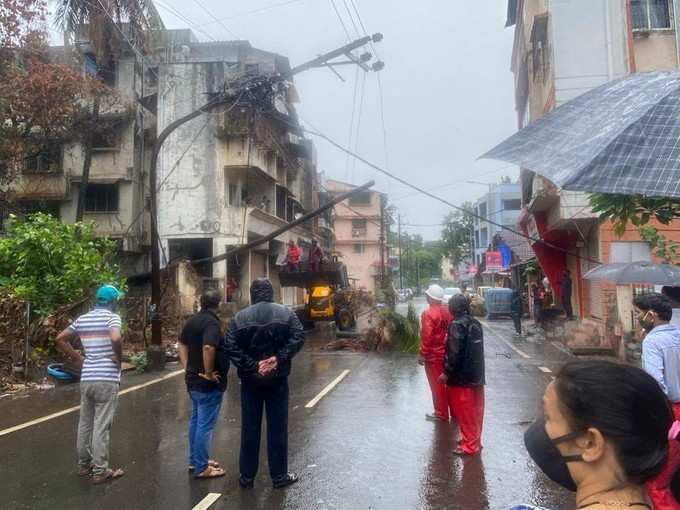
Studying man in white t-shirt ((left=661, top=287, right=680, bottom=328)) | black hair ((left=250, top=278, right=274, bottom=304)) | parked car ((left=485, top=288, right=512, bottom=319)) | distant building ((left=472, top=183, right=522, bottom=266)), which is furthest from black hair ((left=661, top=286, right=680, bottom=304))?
distant building ((left=472, top=183, right=522, bottom=266))

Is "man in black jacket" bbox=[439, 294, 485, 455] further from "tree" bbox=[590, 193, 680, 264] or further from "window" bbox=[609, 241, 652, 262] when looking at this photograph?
"window" bbox=[609, 241, 652, 262]

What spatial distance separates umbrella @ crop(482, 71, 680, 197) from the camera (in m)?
2.90

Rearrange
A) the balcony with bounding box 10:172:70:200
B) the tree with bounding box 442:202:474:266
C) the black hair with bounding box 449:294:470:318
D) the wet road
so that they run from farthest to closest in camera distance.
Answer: the tree with bounding box 442:202:474:266
the balcony with bounding box 10:172:70:200
the black hair with bounding box 449:294:470:318
the wet road

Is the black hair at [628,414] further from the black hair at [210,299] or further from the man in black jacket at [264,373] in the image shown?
the black hair at [210,299]

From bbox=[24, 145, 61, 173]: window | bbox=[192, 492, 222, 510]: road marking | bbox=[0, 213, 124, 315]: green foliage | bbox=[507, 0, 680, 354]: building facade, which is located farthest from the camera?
bbox=[24, 145, 61, 173]: window

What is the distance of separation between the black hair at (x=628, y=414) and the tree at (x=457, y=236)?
75.0 meters

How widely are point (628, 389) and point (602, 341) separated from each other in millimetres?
15256

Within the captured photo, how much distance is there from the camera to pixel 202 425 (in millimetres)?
5441

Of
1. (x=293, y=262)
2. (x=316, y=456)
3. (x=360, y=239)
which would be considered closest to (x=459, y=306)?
(x=316, y=456)

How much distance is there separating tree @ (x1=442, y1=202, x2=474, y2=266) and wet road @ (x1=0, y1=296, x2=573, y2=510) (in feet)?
220

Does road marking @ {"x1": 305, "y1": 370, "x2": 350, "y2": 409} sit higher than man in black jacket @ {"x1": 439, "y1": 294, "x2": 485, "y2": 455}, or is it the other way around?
man in black jacket @ {"x1": 439, "y1": 294, "x2": 485, "y2": 455}

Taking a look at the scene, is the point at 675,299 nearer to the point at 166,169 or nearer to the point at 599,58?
the point at 599,58

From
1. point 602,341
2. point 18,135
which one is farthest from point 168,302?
point 602,341

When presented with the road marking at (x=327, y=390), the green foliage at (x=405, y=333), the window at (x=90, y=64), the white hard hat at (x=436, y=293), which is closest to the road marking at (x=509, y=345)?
the green foliage at (x=405, y=333)
